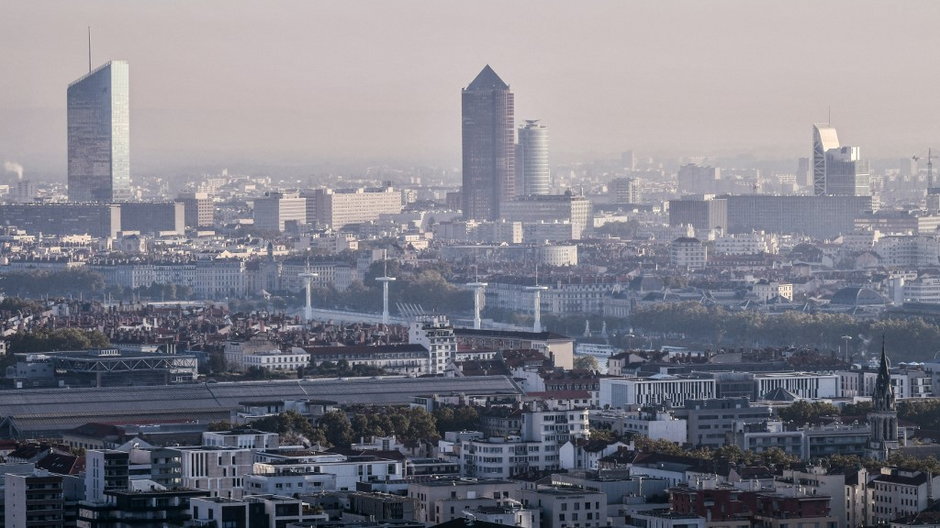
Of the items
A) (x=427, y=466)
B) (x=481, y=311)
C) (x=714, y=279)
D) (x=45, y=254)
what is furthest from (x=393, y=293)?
(x=427, y=466)

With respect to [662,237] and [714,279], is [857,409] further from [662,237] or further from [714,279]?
[662,237]

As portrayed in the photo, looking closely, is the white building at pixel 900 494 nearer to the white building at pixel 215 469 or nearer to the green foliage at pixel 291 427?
the white building at pixel 215 469

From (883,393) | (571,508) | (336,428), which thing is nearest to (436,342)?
(336,428)

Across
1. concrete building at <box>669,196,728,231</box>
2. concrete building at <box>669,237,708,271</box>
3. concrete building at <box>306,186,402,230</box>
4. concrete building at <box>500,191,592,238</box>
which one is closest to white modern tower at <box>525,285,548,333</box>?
concrete building at <box>669,237,708,271</box>

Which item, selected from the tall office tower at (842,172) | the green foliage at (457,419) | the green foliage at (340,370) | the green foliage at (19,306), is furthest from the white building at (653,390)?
the tall office tower at (842,172)

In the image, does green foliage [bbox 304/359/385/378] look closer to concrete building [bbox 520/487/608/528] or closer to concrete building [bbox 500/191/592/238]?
concrete building [bbox 520/487/608/528]
